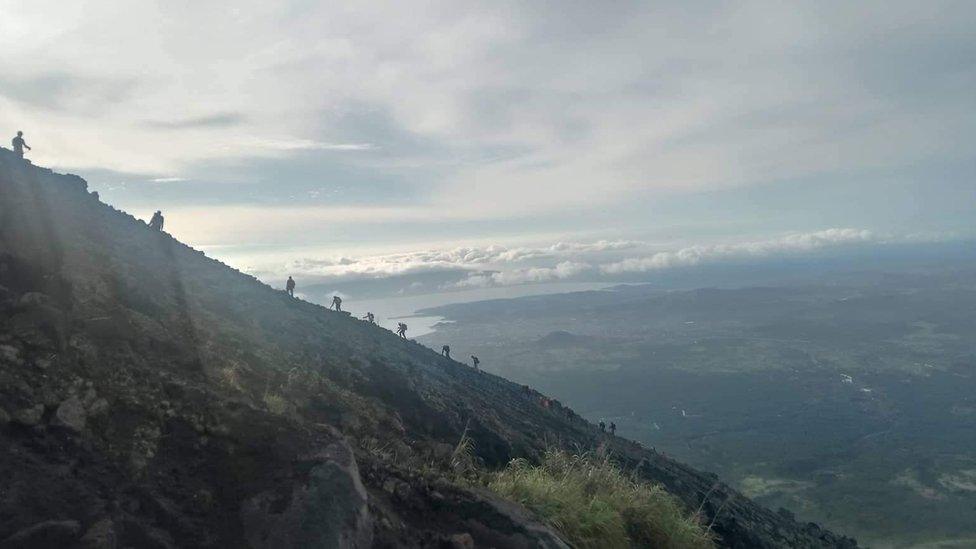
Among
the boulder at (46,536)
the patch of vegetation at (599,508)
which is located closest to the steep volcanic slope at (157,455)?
the boulder at (46,536)

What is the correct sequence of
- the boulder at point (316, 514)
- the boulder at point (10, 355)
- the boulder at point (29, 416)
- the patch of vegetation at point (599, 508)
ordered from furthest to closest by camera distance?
1. the patch of vegetation at point (599, 508)
2. the boulder at point (10, 355)
3. the boulder at point (29, 416)
4. the boulder at point (316, 514)

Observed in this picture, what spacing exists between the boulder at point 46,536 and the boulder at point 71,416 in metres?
1.43

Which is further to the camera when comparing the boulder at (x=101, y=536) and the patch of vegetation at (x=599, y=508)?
the patch of vegetation at (x=599, y=508)

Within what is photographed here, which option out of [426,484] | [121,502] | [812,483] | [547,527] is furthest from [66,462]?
[812,483]

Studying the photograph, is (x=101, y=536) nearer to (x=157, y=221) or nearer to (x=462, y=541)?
(x=462, y=541)

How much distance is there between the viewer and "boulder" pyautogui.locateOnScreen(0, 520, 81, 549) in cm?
487

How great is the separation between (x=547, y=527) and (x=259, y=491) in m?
3.52

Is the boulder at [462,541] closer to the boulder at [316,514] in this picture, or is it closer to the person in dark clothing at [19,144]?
the boulder at [316,514]

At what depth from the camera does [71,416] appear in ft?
20.9

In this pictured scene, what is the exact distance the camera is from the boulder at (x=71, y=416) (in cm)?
626

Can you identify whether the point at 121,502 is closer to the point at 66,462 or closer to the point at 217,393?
the point at 66,462

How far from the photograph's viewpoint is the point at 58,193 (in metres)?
19.9

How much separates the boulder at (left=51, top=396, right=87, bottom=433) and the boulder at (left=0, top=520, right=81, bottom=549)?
143cm

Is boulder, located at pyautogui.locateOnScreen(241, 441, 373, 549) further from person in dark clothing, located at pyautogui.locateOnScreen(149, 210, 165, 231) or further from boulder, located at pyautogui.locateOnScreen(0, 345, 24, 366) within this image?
person in dark clothing, located at pyautogui.locateOnScreen(149, 210, 165, 231)
